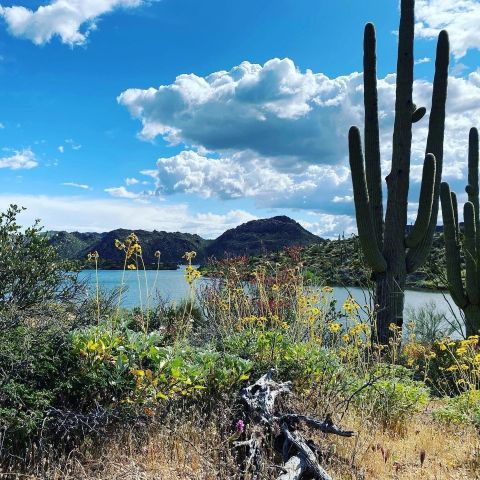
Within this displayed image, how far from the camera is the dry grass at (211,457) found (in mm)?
3184

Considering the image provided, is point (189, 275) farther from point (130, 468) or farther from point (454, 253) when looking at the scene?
point (454, 253)

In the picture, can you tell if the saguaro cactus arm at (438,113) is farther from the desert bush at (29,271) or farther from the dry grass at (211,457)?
the desert bush at (29,271)

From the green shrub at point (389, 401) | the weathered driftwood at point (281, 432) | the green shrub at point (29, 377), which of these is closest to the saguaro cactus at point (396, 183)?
the green shrub at point (389, 401)

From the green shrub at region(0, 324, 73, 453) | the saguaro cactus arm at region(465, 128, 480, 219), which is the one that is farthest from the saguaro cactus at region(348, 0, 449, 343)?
the green shrub at region(0, 324, 73, 453)

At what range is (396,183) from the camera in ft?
31.2

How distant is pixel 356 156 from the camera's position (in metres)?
9.10

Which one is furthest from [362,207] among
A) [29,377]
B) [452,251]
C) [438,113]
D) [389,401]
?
[29,377]

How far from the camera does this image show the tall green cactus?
9.84 m

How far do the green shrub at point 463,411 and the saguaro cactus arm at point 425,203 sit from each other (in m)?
4.76

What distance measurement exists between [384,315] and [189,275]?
5.05 metres

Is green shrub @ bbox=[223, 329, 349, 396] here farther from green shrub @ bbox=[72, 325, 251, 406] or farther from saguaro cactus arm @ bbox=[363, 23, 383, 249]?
saguaro cactus arm @ bbox=[363, 23, 383, 249]

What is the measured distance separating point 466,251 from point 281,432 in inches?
296

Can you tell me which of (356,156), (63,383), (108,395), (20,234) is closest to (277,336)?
(108,395)

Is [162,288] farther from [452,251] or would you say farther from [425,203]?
[452,251]
